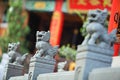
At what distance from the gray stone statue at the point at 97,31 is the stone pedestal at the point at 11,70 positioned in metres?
4.00

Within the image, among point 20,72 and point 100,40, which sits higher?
point 100,40

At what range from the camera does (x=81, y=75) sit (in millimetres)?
8164

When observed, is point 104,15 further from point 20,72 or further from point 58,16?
point 58,16

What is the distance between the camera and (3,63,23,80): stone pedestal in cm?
1194

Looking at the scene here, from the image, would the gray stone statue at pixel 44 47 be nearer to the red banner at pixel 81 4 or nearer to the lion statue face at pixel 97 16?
the lion statue face at pixel 97 16

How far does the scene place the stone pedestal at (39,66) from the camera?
1034 centimetres

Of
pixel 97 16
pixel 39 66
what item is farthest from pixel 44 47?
pixel 97 16

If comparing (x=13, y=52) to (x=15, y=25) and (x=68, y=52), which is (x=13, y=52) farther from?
(x=15, y=25)

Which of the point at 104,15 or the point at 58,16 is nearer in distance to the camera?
the point at 104,15

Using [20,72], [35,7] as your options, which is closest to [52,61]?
[20,72]

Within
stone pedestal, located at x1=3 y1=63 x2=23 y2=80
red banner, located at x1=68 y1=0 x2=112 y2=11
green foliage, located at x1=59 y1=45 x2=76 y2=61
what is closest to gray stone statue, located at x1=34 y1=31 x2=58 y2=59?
stone pedestal, located at x1=3 y1=63 x2=23 y2=80

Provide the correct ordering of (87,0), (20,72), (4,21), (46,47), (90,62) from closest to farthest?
1. (90,62)
2. (46,47)
3. (20,72)
4. (87,0)
5. (4,21)

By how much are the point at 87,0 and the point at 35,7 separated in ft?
15.3

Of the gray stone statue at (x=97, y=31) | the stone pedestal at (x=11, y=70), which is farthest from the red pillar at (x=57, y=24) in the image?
the gray stone statue at (x=97, y=31)
